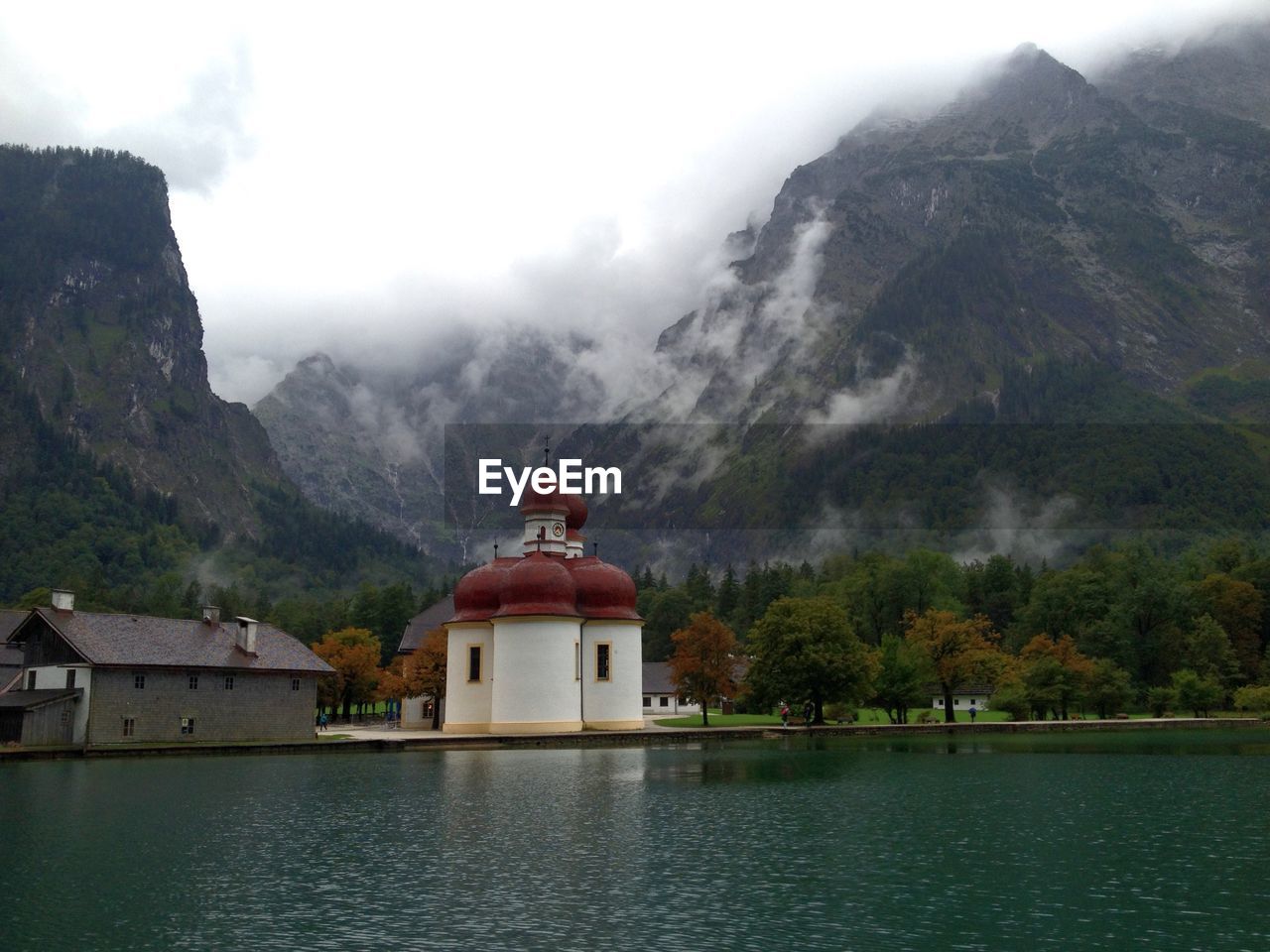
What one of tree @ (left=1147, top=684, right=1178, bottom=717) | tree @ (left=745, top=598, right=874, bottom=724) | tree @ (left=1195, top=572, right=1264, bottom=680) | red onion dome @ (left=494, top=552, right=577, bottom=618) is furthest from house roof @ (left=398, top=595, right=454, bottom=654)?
tree @ (left=1195, top=572, right=1264, bottom=680)

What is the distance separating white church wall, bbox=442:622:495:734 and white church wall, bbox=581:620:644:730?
20.4ft

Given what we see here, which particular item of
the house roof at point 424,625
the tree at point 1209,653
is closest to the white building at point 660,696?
the house roof at point 424,625

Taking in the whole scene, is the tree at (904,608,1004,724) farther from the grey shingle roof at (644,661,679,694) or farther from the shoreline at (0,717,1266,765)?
the grey shingle roof at (644,661,679,694)

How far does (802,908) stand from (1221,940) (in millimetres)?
6576

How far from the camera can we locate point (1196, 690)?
8575 centimetres

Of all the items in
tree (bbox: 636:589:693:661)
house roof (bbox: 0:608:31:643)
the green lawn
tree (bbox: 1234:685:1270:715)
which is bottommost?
the green lawn

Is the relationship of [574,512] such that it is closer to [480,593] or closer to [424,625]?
[480,593]

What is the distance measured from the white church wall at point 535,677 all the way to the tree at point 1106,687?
3857 cm

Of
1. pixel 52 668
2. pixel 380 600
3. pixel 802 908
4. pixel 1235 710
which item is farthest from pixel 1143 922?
pixel 380 600

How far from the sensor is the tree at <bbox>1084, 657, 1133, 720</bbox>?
282ft

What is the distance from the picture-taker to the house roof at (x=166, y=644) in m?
61.6

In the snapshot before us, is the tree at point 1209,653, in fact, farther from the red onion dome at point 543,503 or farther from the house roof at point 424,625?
the house roof at point 424,625

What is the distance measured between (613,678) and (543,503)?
13.2 meters

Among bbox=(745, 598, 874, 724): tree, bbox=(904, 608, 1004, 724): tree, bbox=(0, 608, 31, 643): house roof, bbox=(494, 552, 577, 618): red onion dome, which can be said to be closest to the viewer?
bbox=(494, 552, 577, 618): red onion dome
